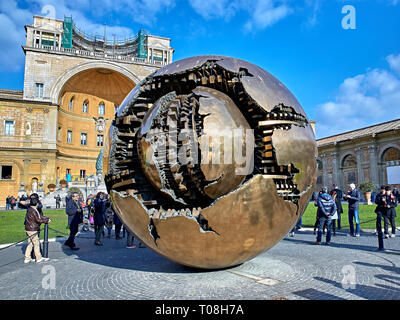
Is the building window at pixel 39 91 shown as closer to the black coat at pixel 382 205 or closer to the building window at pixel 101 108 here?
the building window at pixel 101 108

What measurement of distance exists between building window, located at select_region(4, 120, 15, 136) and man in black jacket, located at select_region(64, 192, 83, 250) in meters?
33.3

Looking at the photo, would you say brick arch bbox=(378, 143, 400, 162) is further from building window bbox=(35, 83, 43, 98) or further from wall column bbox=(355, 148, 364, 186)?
building window bbox=(35, 83, 43, 98)

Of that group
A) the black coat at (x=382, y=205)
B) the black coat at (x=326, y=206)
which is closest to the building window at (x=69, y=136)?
the black coat at (x=326, y=206)

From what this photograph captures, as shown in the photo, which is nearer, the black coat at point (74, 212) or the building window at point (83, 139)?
the black coat at point (74, 212)

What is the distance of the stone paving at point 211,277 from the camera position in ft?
13.6

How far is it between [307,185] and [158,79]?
310 centimetres

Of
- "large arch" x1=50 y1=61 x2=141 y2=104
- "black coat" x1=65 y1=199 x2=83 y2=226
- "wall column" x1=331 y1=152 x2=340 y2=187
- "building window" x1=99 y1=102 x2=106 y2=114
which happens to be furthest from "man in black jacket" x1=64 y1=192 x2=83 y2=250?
"building window" x1=99 y1=102 x2=106 y2=114

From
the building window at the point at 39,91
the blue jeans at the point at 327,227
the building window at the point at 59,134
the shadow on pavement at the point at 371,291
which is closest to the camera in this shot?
the shadow on pavement at the point at 371,291

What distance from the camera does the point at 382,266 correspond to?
5648 mm

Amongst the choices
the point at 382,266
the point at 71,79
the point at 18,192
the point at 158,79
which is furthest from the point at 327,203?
the point at 71,79

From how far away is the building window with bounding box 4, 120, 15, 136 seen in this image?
3597 centimetres

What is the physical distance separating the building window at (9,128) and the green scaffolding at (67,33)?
14325mm

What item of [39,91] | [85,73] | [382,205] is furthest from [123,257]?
[85,73]
